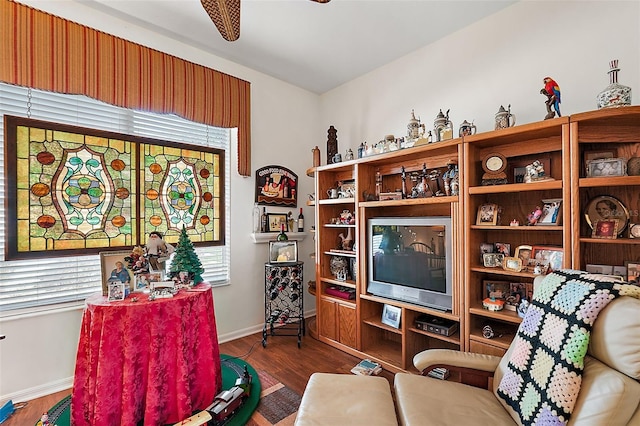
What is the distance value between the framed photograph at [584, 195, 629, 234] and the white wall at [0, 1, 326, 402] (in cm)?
268

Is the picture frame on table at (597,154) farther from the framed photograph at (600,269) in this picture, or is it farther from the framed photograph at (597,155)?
the framed photograph at (600,269)

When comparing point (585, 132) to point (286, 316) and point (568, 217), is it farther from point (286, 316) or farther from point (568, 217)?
point (286, 316)

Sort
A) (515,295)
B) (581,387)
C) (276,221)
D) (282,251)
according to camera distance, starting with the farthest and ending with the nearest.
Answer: (276,221) < (282,251) < (515,295) < (581,387)

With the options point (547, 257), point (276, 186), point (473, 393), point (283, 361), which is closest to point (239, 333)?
point (283, 361)

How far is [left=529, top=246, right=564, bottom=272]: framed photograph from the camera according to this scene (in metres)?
1.87

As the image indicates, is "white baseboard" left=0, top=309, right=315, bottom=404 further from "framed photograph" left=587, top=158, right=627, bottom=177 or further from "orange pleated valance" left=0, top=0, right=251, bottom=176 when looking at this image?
"framed photograph" left=587, top=158, right=627, bottom=177

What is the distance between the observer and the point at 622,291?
1133mm

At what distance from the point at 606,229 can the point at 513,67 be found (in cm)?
139

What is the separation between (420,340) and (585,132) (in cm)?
190

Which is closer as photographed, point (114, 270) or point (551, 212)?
point (551, 212)

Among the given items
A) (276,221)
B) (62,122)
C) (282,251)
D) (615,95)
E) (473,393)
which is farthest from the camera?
(276,221)

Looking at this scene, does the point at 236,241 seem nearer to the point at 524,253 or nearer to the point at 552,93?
the point at 524,253

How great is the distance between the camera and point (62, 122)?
2279 mm

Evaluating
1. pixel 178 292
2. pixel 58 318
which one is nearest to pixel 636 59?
pixel 178 292
